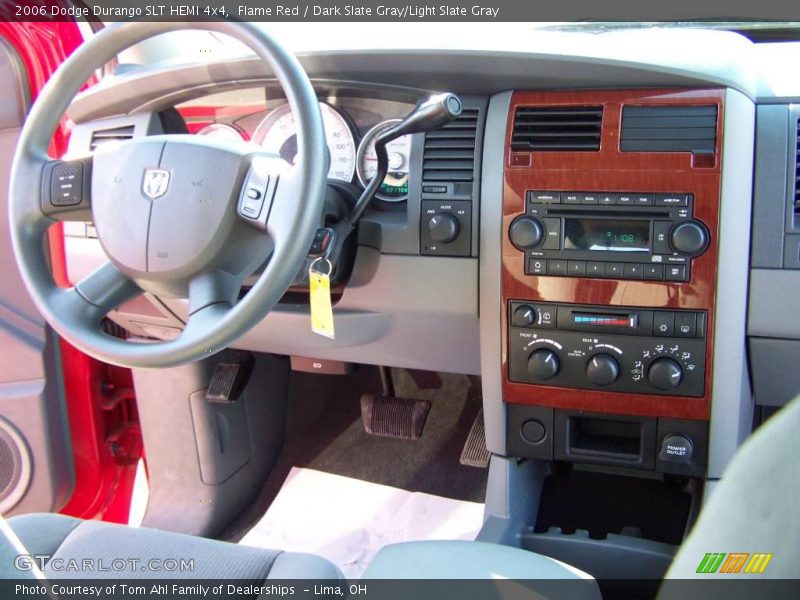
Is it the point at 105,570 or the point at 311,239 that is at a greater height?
the point at 311,239

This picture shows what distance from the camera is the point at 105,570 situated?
118 cm

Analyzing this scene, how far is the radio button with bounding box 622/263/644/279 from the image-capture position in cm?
136

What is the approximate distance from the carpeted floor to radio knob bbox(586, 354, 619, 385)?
75 centimetres

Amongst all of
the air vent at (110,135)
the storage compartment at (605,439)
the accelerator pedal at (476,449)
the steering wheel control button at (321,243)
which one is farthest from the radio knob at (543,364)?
the air vent at (110,135)

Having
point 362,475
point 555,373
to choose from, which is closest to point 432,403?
point 362,475

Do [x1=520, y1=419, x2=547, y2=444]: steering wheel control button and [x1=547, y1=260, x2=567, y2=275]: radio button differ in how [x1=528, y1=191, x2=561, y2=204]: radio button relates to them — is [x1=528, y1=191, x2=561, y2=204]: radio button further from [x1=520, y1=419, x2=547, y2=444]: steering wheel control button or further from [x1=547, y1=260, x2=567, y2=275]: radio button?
[x1=520, y1=419, x2=547, y2=444]: steering wheel control button

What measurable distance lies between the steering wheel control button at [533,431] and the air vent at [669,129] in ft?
1.74

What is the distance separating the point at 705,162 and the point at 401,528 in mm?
1168

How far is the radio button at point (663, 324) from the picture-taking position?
1362mm

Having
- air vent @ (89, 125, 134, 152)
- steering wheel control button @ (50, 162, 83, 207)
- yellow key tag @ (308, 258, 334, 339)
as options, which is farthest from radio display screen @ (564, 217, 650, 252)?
air vent @ (89, 125, 134, 152)

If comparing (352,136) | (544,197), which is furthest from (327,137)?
(544,197)

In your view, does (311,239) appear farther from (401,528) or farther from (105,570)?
(401,528)

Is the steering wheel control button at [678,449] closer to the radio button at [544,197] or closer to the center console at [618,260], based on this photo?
the center console at [618,260]

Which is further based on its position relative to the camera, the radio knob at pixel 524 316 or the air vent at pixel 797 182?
the radio knob at pixel 524 316
